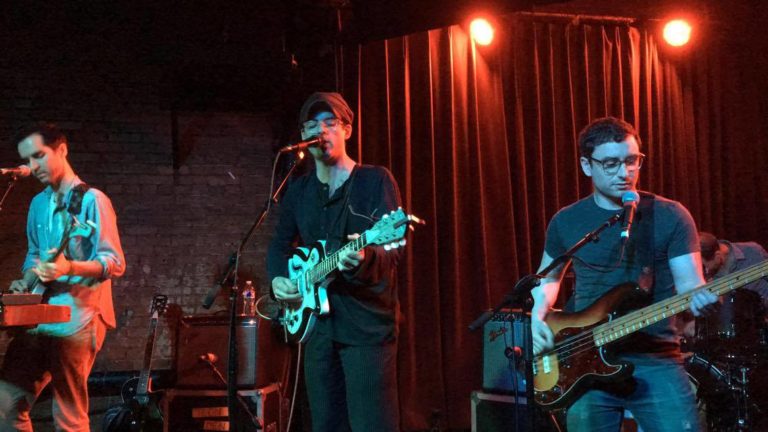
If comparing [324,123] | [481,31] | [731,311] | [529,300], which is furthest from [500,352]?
[481,31]

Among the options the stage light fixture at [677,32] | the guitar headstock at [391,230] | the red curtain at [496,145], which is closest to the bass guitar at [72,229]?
the guitar headstock at [391,230]

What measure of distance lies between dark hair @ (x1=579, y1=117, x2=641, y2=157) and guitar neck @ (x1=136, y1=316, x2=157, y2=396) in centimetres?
390

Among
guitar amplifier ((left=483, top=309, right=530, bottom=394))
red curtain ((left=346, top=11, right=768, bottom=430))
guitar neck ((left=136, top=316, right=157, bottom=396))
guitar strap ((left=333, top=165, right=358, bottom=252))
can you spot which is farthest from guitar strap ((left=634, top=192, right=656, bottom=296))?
guitar neck ((left=136, top=316, right=157, bottom=396))

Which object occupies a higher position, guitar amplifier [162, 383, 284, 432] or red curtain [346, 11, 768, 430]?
red curtain [346, 11, 768, 430]

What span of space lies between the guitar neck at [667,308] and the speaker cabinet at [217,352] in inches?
113

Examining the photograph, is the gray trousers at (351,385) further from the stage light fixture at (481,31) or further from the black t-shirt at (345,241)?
the stage light fixture at (481,31)

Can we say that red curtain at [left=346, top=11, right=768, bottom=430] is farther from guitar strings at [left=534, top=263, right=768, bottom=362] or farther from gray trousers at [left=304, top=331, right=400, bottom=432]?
guitar strings at [left=534, top=263, right=768, bottom=362]

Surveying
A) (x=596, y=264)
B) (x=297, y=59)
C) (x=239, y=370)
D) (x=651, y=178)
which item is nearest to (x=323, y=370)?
(x=596, y=264)

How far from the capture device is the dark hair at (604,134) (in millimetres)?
3062

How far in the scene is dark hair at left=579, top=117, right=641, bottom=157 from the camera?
306 cm

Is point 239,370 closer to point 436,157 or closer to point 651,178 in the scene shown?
point 436,157

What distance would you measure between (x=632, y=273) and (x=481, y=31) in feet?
13.0

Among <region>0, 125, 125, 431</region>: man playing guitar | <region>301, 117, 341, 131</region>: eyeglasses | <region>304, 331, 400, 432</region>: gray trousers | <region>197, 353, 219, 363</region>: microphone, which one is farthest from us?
<region>197, 353, 219, 363</region>: microphone

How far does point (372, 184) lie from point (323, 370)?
0.90 metres
